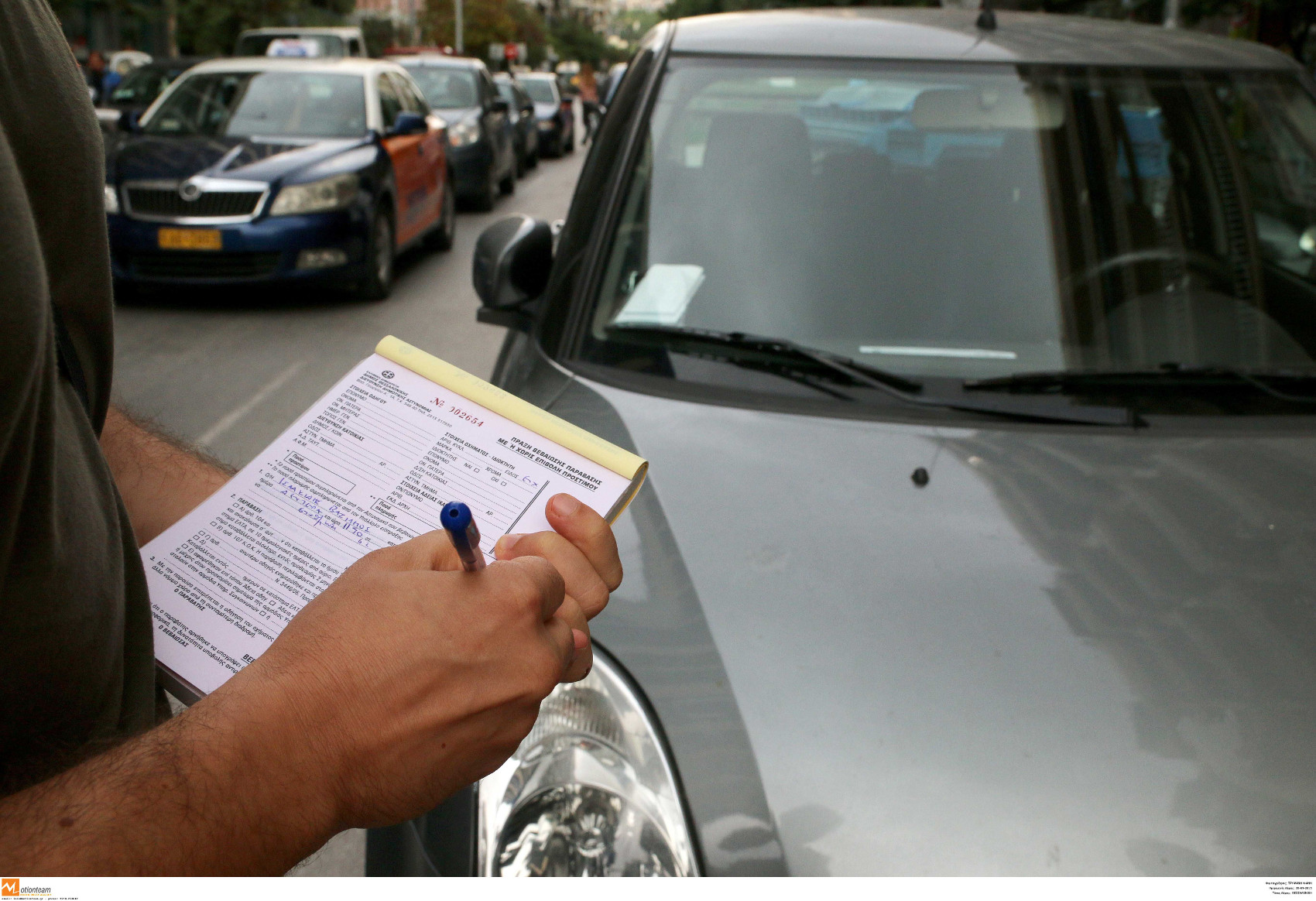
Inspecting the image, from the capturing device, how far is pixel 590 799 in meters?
1.47

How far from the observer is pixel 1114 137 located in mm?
2553

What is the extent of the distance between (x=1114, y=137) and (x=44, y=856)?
2.49 metres

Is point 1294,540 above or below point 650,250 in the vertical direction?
below

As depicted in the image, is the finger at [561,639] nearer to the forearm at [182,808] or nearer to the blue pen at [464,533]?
the blue pen at [464,533]

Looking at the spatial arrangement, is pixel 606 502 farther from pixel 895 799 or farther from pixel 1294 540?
pixel 1294 540

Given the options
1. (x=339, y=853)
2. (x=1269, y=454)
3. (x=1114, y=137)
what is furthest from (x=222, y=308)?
(x=1269, y=454)

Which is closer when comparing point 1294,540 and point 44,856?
point 44,856

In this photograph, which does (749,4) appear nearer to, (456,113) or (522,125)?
(522,125)

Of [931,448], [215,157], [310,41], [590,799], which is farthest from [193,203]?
[310,41]

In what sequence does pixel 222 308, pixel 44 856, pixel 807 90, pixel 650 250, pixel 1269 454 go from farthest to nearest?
pixel 222 308
pixel 807 90
pixel 650 250
pixel 1269 454
pixel 44 856

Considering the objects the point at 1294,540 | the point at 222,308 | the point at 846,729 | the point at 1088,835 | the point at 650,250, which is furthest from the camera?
the point at 222,308

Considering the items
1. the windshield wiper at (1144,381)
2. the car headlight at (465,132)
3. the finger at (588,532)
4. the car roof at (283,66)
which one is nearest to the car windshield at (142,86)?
the car headlight at (465,132)

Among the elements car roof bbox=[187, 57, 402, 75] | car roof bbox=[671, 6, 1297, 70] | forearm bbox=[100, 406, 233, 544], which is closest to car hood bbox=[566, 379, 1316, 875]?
forearm bbox=[100, 406, 233, 544]

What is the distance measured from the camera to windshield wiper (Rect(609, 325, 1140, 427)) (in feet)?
6.85
